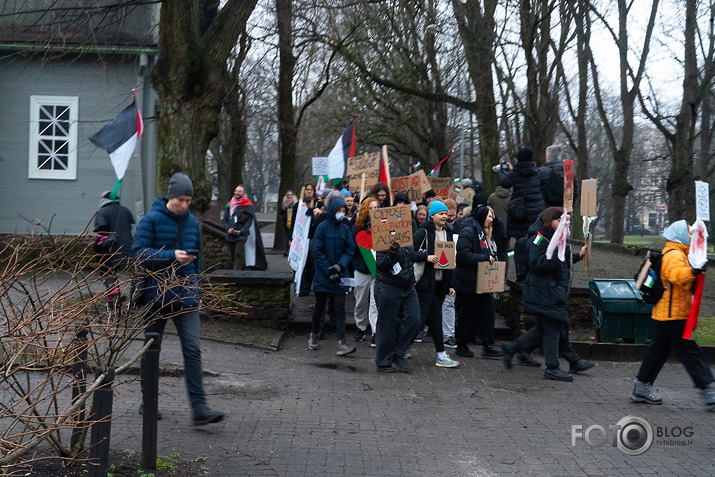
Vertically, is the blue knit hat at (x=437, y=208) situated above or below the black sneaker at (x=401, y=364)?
above

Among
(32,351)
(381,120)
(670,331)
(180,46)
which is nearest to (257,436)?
(32,351)

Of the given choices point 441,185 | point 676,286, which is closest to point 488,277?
point 676,286

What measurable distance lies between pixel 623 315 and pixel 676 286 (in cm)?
259

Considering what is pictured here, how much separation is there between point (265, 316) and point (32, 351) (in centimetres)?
691

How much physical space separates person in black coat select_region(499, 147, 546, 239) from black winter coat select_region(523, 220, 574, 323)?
295 cm

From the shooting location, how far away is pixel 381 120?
35.0 metres

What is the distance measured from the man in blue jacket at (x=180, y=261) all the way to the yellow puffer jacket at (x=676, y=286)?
4072 millimetres

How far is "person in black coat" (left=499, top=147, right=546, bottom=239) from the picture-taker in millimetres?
11445

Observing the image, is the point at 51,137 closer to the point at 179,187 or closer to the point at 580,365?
the point at 179,187

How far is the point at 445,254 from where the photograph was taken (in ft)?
30.9

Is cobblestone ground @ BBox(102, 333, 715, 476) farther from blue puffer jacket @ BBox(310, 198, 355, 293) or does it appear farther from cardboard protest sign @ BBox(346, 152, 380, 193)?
cardboard protest sign @ BBox(346, 152, 380, 193)

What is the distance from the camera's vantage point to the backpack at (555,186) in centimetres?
1160

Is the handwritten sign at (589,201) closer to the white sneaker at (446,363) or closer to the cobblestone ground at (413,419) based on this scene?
the cobblestone ground at (413,419)

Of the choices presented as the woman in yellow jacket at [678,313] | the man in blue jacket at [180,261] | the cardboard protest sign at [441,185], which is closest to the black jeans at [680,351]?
the woman in yellow jacket at [678,313]
